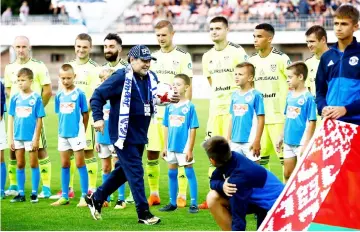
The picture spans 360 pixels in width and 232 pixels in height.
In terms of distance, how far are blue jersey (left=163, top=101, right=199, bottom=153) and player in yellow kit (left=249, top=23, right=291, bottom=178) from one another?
835 millimetres

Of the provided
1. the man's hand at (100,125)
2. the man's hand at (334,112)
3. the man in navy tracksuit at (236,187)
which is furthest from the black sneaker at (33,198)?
the man's hand at (334,112)

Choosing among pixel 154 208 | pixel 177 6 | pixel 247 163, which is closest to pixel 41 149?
pixel 154 208

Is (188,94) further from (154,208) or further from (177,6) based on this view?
(177,6)

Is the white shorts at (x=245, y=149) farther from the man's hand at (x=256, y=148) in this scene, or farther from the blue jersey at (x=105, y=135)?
the blue jersey at (x=105, y=135)

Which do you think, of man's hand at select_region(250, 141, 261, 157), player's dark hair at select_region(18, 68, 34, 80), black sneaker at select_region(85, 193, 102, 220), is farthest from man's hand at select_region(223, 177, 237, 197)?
player's dark hair at select_region(18, 68, 34, 80)

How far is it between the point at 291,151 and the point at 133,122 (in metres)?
1.88

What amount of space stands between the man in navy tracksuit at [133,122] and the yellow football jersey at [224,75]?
1.63 metres

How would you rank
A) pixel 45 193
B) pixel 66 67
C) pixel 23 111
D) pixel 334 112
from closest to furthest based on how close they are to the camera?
pixel 334 112 → pixel 66 67 → pixel 23 111 → pixel 45 193

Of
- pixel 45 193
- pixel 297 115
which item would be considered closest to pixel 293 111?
pixel 297 115

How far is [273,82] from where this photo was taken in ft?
37.3

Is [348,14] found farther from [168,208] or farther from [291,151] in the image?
[168,208]

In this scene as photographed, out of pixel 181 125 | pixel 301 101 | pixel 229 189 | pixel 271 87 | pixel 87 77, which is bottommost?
pixel 229 189

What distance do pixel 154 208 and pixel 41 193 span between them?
5.85 feet

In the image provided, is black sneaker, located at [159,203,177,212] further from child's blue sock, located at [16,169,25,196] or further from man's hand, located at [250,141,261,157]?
child's blue sock, located at [16,169,25,196]
